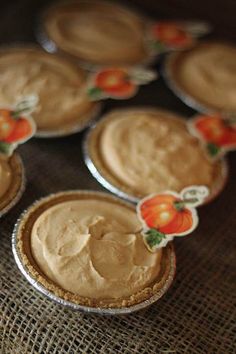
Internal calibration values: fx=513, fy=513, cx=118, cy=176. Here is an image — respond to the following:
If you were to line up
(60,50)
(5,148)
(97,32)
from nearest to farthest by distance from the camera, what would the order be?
(5,148) < (60,50) < (97,32)

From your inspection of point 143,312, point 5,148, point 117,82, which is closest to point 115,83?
point 117,82

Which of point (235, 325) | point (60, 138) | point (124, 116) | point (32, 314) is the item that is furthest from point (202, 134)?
point (32, 314)

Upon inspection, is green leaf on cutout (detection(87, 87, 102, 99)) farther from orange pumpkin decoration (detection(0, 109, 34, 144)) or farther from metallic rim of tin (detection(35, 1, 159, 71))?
orange pumpkin decoration (detection(0, 109, 34, 144))

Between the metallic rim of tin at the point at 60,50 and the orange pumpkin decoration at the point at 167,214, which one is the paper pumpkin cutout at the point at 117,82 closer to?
the metallic rim of tin at the point at 60,50

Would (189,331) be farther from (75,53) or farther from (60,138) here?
(75,53)

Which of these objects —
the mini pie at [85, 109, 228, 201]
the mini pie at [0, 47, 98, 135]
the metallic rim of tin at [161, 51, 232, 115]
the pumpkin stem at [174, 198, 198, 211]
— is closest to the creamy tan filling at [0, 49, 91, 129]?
the mini pie at [0, 47, 98, 135]

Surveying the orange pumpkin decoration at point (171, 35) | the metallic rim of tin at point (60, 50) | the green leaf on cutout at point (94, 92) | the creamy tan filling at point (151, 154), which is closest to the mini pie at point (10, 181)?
the creamy tan filling at point (151, 154)

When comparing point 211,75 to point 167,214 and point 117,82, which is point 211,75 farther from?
point 167,214
